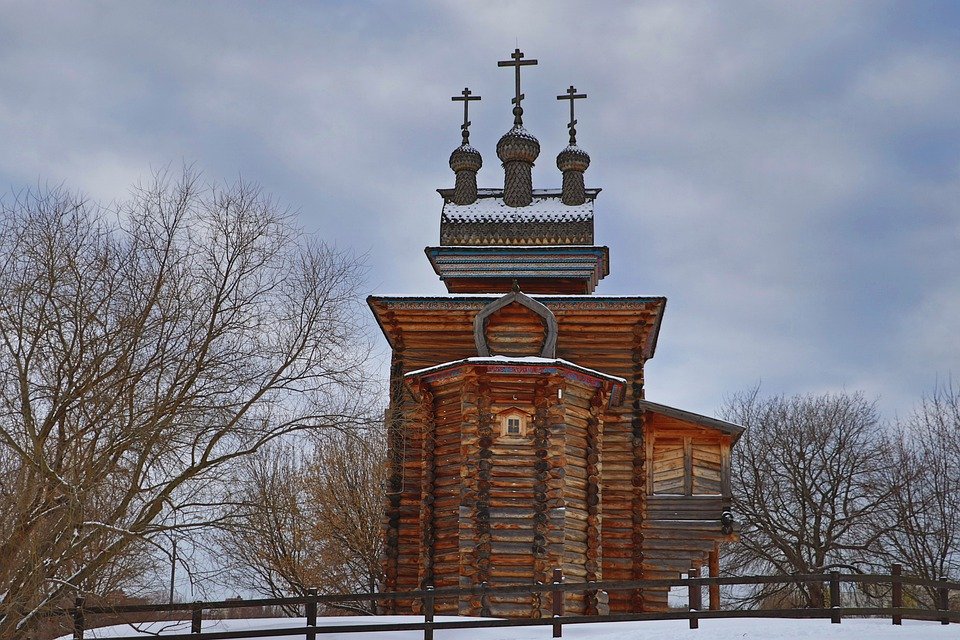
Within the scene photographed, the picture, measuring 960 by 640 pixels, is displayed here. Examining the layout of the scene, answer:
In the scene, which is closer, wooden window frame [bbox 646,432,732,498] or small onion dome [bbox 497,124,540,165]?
wooden window frame [bbox 646,432,732,498]

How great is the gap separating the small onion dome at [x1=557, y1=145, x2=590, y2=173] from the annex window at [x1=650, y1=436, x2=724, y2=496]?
9.61 m

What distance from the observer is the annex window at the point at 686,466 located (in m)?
23.6

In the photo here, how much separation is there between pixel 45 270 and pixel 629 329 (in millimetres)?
13110

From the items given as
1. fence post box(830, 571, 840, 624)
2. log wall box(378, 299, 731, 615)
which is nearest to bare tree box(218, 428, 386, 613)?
log wall box(378, 299, 731, 615)

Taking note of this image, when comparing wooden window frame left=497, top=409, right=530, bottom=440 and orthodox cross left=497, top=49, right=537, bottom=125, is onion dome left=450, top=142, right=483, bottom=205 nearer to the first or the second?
orthodox cross left=497, top=49, right=537, bottom=125

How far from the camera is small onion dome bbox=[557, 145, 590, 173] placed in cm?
3070

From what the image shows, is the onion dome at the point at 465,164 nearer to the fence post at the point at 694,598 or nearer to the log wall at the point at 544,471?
the log wall at the point at 544,471

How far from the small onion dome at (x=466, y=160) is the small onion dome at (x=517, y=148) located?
25.1 inches

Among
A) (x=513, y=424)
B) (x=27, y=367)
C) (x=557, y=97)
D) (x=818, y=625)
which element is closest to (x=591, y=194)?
(x=557, y=97)

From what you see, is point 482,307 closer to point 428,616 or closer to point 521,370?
point 521,370

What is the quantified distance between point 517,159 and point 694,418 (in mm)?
10097

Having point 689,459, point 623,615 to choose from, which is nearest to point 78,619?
point 623,615

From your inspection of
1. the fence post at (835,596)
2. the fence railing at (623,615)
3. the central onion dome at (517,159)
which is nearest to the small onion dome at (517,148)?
the central onion dome at (517,159)

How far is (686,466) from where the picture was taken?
2378cm
